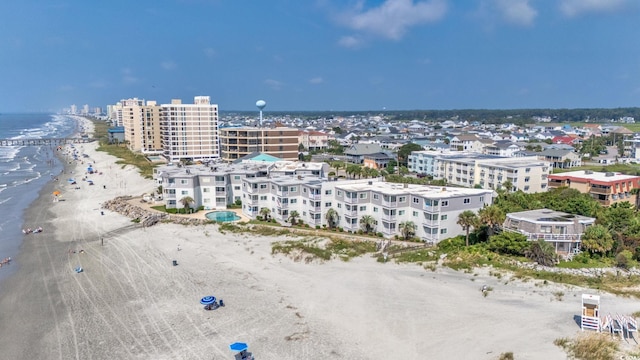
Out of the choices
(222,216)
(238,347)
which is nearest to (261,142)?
(222,216)

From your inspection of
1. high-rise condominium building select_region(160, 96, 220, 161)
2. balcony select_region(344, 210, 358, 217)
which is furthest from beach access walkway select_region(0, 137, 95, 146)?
balcony select_region(344, 210, 358, 217)

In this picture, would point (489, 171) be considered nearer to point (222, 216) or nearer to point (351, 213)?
point (351, 213)

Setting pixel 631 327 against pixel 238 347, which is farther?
pixel 631 327

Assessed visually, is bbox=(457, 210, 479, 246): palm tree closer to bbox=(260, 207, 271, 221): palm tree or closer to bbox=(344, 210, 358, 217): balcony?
bbox=(344, 210, 358, 217): balcony

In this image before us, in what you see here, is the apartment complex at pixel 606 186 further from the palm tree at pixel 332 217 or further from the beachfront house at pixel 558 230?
the palm tree at pixel 332 217

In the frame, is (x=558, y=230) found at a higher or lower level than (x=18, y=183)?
lower

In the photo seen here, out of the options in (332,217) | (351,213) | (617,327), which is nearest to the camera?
(617,327)

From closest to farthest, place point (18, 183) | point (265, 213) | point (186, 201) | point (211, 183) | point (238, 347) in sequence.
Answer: point (238, 347)
point (265, 213)
point (186, 201)
point (211, 183)
point (18, 183)
